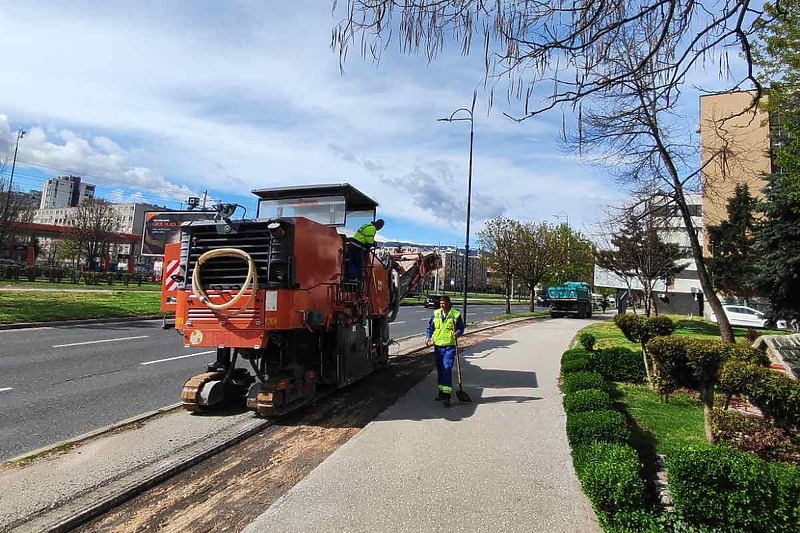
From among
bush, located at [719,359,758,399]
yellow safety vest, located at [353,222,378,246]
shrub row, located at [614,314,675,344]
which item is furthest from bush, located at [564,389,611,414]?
yellow safety vest, located at [353,222,378,246]

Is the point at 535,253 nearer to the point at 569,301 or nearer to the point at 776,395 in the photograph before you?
the point at 569,301

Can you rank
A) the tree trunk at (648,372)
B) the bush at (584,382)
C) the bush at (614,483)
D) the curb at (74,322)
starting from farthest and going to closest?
the curb at (74,322), the tree trunk at (648,372), the bush at (584,382), the bush at (614,483)

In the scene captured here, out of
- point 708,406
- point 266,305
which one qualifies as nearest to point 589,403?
point 708,406

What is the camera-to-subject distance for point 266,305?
20.8 ft

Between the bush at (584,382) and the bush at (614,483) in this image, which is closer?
the bush at (614,483)

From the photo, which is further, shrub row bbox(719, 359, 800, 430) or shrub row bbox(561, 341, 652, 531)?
shrub row bbox(719, 359, 800, 430)

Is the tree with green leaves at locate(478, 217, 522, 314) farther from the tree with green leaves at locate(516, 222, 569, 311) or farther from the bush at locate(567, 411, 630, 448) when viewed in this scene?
the bush at locate(567, 411, 630, 448)

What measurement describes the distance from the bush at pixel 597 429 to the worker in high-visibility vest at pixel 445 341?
2706mm

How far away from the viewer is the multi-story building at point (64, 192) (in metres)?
95.1

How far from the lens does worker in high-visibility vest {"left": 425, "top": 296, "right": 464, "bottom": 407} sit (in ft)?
26.3

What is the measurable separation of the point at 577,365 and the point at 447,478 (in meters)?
5.20

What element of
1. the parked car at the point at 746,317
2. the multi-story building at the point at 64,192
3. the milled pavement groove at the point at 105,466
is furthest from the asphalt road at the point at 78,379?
the multi-story building at the point at 64,192

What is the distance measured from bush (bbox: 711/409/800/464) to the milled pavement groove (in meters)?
5.42

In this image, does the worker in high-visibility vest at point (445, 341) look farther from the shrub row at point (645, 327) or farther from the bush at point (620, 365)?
the bush at point (620, 365)
